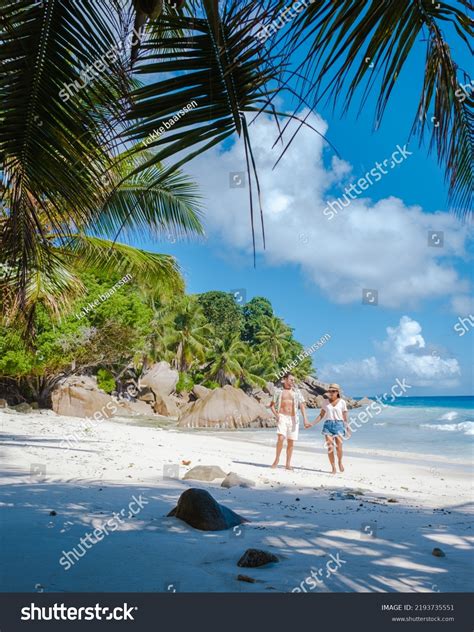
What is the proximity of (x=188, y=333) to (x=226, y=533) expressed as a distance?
4276cm

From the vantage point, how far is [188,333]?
47594mm

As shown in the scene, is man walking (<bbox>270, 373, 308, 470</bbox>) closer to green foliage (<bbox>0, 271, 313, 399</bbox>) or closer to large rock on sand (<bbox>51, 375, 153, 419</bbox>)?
green foliage (<bbox>0, 271, 313, 399</bbox>)

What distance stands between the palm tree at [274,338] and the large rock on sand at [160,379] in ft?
77.0

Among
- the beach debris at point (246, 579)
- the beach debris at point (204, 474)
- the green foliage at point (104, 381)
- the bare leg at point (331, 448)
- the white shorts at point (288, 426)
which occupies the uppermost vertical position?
the green foliage at point (104, 381)

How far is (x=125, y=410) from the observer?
35.2 meters

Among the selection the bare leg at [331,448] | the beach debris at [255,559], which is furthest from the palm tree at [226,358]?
the beach debris at [255,559]

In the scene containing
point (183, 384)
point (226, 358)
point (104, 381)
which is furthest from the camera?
point (226, 358)

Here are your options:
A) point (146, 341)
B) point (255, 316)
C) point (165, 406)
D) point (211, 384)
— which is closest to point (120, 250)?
point (165, 406)

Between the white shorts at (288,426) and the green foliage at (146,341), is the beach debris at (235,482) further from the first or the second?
the green foliage at (146,341)

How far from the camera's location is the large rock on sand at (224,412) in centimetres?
3192

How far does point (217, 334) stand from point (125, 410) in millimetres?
20684

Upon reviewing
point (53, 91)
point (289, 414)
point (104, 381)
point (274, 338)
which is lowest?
point (289, 414)

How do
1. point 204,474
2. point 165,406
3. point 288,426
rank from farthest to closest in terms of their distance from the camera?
point 165,406
point 288,426
point 204,474

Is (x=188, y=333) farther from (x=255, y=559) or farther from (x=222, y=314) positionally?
(x=255, y=559)
